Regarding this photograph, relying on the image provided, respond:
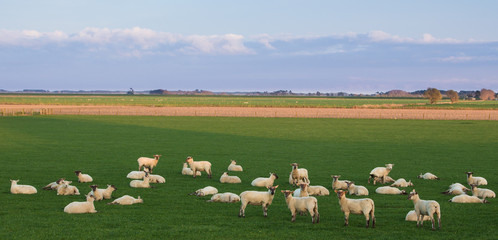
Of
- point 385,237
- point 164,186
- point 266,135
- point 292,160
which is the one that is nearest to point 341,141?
point 266,135

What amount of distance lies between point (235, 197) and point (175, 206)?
6.66 feet

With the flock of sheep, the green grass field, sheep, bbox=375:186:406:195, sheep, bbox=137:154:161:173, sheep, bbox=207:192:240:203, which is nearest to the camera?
the green grass field

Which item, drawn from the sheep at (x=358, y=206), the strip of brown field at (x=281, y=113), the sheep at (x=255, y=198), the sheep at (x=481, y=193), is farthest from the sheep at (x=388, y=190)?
the strip of brown field at (x=281, y=113)

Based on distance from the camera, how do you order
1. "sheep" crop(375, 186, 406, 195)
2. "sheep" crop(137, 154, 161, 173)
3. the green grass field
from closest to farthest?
the green grass field < "sheep" crop(375, 186, 406, 195) < "sheep" crop(137, 154, 161, 173)

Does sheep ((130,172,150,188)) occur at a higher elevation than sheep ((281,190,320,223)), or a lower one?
lower

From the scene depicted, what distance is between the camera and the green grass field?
13633 millimetres

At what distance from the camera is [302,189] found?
16.3m

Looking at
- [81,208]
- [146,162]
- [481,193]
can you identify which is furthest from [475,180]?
[81,208]

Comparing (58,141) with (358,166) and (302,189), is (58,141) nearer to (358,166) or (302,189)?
(358,166)

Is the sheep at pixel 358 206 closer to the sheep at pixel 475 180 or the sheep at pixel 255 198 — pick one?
the sheep at pixel 255 198

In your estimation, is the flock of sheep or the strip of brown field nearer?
the flock of sheep

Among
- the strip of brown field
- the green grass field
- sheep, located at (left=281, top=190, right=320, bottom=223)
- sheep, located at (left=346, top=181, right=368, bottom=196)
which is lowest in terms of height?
the strip of brown field

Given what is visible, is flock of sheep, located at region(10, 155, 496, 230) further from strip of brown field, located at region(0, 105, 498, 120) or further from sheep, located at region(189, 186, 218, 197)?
strip of brown field, located at region(0, 105, 498, 120)

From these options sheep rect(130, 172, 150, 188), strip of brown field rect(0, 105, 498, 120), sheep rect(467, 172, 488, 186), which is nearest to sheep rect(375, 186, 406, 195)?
sheep rect(467, 172, 488, 186)
